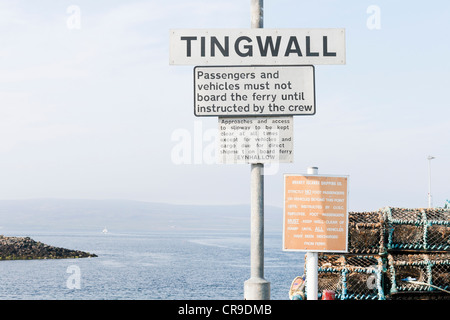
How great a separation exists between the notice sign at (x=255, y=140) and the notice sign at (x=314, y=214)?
484 mm

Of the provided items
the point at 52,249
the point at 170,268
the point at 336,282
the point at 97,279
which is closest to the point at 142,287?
the point at 97,279

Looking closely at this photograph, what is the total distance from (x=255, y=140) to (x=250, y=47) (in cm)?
140

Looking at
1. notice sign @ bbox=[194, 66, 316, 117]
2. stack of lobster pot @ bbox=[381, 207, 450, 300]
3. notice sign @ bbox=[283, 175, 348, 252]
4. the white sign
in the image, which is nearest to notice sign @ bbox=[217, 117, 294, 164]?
notice sign @ bbox=[194, 66, 316, 117]

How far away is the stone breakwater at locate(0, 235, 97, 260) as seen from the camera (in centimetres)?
10931

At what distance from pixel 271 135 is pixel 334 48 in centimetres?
166

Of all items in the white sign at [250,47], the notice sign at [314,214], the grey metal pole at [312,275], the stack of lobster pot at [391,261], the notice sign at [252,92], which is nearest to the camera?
the notice sign at [314,214]

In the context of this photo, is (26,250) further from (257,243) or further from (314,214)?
(314,214)

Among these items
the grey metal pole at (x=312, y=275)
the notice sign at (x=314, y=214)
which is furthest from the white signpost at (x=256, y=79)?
the grey metal pole at (x=312, y=275)

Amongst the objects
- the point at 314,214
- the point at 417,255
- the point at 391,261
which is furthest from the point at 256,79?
the point at 417,255

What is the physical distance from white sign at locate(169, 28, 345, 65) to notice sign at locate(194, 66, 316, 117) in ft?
0.50

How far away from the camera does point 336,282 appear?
1008 cm

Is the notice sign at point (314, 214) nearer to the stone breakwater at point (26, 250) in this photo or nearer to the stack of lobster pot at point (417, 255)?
the stack of lobster pot at point (417, 255)

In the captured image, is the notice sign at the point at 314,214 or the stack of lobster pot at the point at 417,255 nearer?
the notice sign at the point at 314,214

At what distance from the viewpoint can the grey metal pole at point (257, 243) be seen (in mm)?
7305
